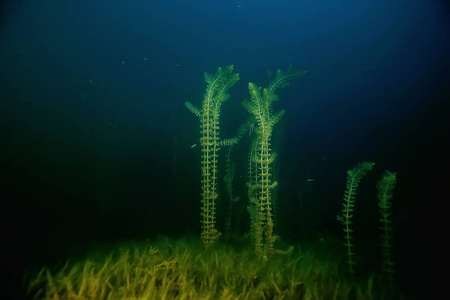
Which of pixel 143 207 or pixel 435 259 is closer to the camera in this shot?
pixel 435 259

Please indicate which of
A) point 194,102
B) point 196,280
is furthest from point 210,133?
point 194,102

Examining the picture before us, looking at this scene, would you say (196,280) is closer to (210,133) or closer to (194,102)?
(210,133)

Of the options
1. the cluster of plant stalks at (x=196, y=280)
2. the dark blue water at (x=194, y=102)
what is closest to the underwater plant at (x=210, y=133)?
the cluster of plant stalks at (x=196, y=280)

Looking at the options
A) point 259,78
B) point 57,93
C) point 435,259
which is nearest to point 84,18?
point 57,93

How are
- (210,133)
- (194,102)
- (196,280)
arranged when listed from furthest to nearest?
(194,102)
(210,133)
(196,280)

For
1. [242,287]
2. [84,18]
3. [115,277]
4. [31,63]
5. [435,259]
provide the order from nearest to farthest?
[242,287] < [115,277] < [435,259] < [31,63] < [84,18]

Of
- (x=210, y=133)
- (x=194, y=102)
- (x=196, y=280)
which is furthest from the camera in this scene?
(x=194, y=102)

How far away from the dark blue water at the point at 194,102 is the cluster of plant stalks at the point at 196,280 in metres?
1.30

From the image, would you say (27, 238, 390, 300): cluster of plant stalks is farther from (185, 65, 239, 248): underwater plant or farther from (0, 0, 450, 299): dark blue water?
(0, 0, 450, 299): dark blue water

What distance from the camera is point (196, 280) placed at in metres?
3.54

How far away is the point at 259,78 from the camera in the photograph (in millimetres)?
7727

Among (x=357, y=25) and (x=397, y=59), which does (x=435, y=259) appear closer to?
(x=397, y=59)

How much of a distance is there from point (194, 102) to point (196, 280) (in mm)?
4982

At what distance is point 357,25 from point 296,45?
65.5 inches
